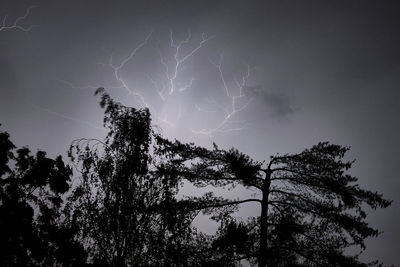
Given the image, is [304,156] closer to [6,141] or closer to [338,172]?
[338,172]

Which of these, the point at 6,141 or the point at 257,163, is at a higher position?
the point at 6,141

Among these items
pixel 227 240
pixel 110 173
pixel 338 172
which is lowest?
pixel 227 240

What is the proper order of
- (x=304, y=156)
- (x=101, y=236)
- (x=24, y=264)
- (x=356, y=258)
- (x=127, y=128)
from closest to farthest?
(x=101, y=236) < (x=127, y=128) < (x=356, y=258) < (x=304, y=156) < (x=24, y=264)

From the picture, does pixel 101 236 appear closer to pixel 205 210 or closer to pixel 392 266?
pixel 205 210

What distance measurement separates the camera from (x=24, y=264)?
1645 cm

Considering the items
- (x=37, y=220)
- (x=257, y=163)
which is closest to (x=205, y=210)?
(x=257, y=163)

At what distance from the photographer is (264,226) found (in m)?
11.0

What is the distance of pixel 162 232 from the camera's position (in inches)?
359

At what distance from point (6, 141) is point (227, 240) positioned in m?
14.5

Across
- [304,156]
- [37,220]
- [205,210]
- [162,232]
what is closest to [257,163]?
[304,156]

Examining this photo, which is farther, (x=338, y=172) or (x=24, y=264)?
(x=24, y=264)

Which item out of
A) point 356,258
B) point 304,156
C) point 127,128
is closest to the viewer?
point 127,128

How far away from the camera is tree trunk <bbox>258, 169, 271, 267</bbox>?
1021 centimetres

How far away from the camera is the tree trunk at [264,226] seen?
10.2m
